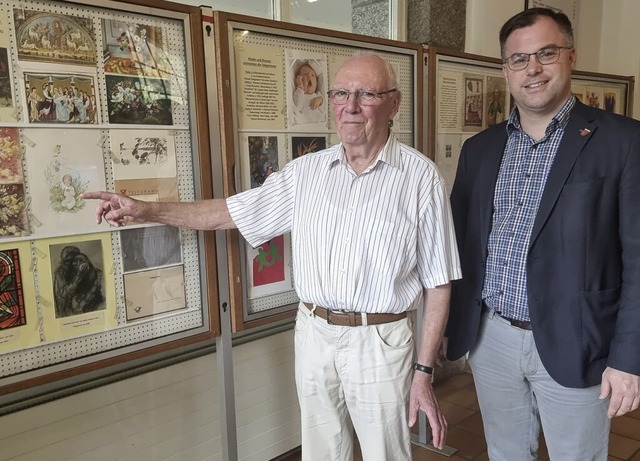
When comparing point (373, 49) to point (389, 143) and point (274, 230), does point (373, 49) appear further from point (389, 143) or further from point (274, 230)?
point (274, 230)

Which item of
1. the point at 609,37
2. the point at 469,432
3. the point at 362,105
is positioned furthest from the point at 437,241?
the point at 609,37

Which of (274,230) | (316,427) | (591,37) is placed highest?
(591,37)

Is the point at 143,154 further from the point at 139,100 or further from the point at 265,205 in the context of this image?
the point at 265,205

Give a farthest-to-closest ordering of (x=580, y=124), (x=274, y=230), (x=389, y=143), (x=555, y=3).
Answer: (x=555, y=3) → (x=274, y=230) → (x=389, y=143) → (x=580, y=124)

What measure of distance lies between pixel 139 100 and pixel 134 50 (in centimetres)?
14

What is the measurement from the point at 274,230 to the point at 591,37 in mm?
3749

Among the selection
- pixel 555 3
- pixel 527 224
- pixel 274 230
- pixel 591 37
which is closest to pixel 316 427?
pixel 274 230

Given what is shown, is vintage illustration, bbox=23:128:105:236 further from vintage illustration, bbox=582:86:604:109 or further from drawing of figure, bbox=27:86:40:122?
vintage illustration, bbox=582:86:604:109

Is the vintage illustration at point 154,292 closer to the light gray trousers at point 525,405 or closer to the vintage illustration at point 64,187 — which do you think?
the vintage illustration at point 64,187

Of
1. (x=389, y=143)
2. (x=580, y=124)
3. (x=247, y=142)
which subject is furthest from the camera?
(x=247, y=142)

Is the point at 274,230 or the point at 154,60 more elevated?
the point at 154,60

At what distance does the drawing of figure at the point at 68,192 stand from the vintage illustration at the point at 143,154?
13cm

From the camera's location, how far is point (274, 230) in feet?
5.63

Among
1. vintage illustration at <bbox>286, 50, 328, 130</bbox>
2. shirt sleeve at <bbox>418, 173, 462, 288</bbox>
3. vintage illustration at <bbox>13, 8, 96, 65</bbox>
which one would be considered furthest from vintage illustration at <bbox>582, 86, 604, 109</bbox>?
vintage illustration at <bbox>13, 8, 96, 65</bbox>
